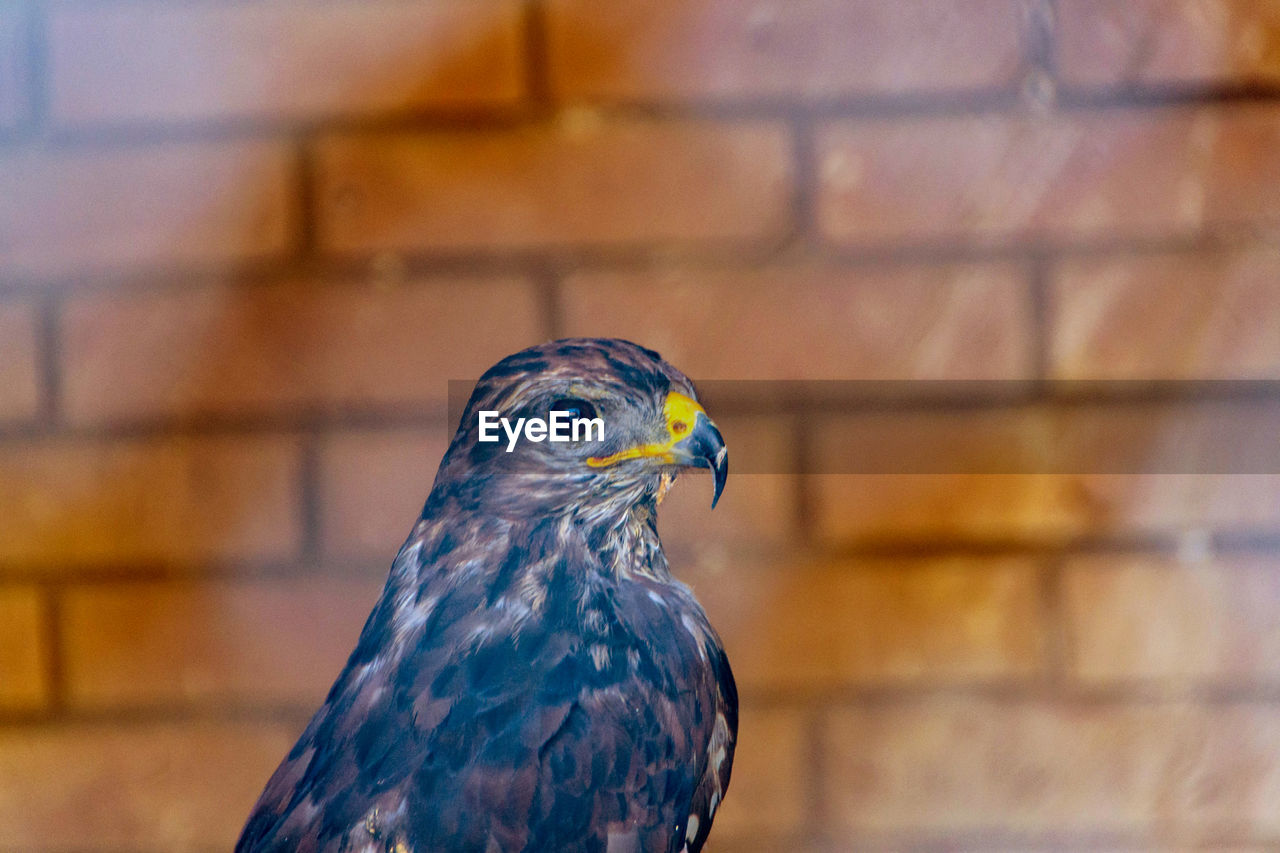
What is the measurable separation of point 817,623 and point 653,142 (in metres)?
0.47

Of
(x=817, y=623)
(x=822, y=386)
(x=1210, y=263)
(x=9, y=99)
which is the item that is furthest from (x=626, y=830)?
(x=9, y=99)

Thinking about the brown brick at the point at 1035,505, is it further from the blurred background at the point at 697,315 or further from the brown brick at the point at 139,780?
the brown brick at the point at 139,780

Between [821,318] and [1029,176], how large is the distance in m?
0.23

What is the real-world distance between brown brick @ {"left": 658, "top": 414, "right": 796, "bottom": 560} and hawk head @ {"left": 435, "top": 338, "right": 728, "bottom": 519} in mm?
135

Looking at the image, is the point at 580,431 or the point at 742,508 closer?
the point at 580,431

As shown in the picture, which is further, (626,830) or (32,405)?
(32,405)

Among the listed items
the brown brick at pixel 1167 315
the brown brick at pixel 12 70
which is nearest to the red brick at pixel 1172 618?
the brown brick at pixel 1167 315

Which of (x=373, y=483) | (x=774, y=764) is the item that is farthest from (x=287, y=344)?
(x=774, y=764)

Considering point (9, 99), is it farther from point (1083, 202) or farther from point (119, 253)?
point (1083, 202)

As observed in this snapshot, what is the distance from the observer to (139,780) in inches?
34.3

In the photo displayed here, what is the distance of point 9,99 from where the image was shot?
860 mm

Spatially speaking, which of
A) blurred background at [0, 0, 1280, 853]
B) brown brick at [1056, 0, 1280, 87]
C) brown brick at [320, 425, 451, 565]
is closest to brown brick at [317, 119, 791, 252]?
blurred background at [0, 0, 1280, 853]

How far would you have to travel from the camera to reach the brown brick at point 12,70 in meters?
0.85

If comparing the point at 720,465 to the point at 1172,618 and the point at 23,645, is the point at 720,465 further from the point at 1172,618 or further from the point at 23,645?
the point at 23,645
